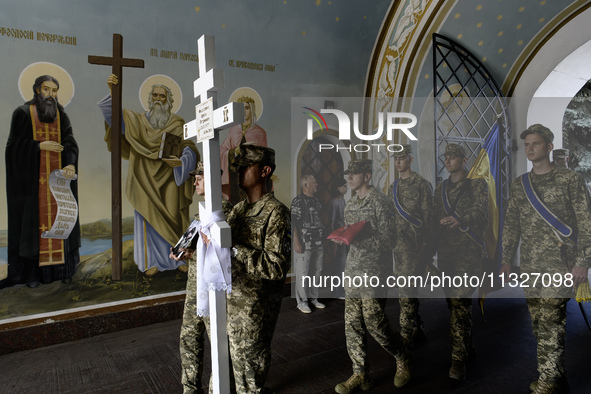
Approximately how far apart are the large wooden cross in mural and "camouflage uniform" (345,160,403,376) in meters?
3.21

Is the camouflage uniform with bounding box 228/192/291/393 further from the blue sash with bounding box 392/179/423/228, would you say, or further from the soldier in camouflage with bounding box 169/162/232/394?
the blue sash with bounding box 392/179/423/228

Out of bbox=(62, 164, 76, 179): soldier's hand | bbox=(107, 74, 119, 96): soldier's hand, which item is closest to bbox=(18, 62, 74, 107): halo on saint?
bbox=(107, 74, 119, 96): soldier's hand

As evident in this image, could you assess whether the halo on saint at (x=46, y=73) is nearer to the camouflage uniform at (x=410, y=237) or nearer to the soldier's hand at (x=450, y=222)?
the camouflage uniform at (x=410, y=237)

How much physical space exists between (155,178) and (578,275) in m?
4.78

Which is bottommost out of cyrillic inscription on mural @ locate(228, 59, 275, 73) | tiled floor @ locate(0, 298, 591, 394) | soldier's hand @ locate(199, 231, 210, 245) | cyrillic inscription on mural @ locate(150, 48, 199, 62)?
tiled floor @ locate(0, 298, 591, 394)

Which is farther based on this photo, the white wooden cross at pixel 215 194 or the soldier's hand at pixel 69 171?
the soldier's hand at pixel 69 171

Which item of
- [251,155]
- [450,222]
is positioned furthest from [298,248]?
[251,155]

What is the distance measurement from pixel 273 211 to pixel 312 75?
452 centimetres

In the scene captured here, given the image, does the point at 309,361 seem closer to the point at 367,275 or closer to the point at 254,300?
the point at 367,275

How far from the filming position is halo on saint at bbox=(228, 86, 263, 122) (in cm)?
597

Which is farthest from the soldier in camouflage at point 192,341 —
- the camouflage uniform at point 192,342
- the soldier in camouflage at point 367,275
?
the soldier in camouflage at point 367,275

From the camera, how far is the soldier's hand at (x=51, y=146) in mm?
4691

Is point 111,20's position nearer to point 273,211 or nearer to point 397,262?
point 273,211

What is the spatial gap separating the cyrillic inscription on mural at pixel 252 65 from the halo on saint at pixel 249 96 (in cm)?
31
